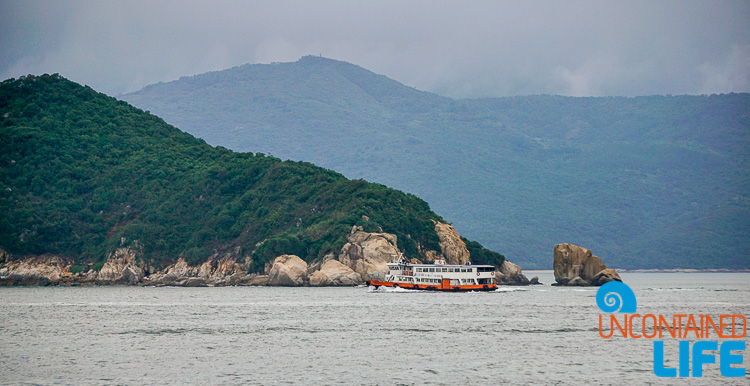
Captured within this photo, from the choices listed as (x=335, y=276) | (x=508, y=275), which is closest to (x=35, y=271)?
(x=335, y=276)

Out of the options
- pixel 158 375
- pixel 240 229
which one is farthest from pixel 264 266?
pixel 158 375

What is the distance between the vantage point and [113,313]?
286 ft

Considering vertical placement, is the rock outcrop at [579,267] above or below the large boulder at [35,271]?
above

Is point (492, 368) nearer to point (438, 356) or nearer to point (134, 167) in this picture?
point (438, 356)

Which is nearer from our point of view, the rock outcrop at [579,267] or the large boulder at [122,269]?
the large boulder at [122,269]

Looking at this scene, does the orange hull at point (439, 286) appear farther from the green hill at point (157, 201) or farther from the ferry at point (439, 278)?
the green hill at point (157, 201)

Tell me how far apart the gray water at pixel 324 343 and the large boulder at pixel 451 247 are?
5379 cm

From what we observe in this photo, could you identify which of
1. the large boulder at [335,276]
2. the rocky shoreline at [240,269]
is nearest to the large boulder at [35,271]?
the rocky shoreline at [240,269]

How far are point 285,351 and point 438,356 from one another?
10.4m

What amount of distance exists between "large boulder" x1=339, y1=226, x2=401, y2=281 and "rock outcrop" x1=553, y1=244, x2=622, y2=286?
1406 inches

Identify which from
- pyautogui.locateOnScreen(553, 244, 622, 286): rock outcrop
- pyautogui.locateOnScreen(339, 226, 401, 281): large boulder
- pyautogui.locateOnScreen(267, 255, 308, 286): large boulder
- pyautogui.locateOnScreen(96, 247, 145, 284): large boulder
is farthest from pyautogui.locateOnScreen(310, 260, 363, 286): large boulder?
pyautogui.locateOnScreen(553, 244, 622, 286): rock outcrop

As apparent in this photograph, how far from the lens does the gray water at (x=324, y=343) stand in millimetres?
46188

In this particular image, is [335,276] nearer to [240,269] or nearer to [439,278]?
[240,269]

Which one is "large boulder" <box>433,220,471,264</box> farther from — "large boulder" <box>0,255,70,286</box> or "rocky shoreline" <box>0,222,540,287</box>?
"large boulder" <box>0,255,70,286</box>
